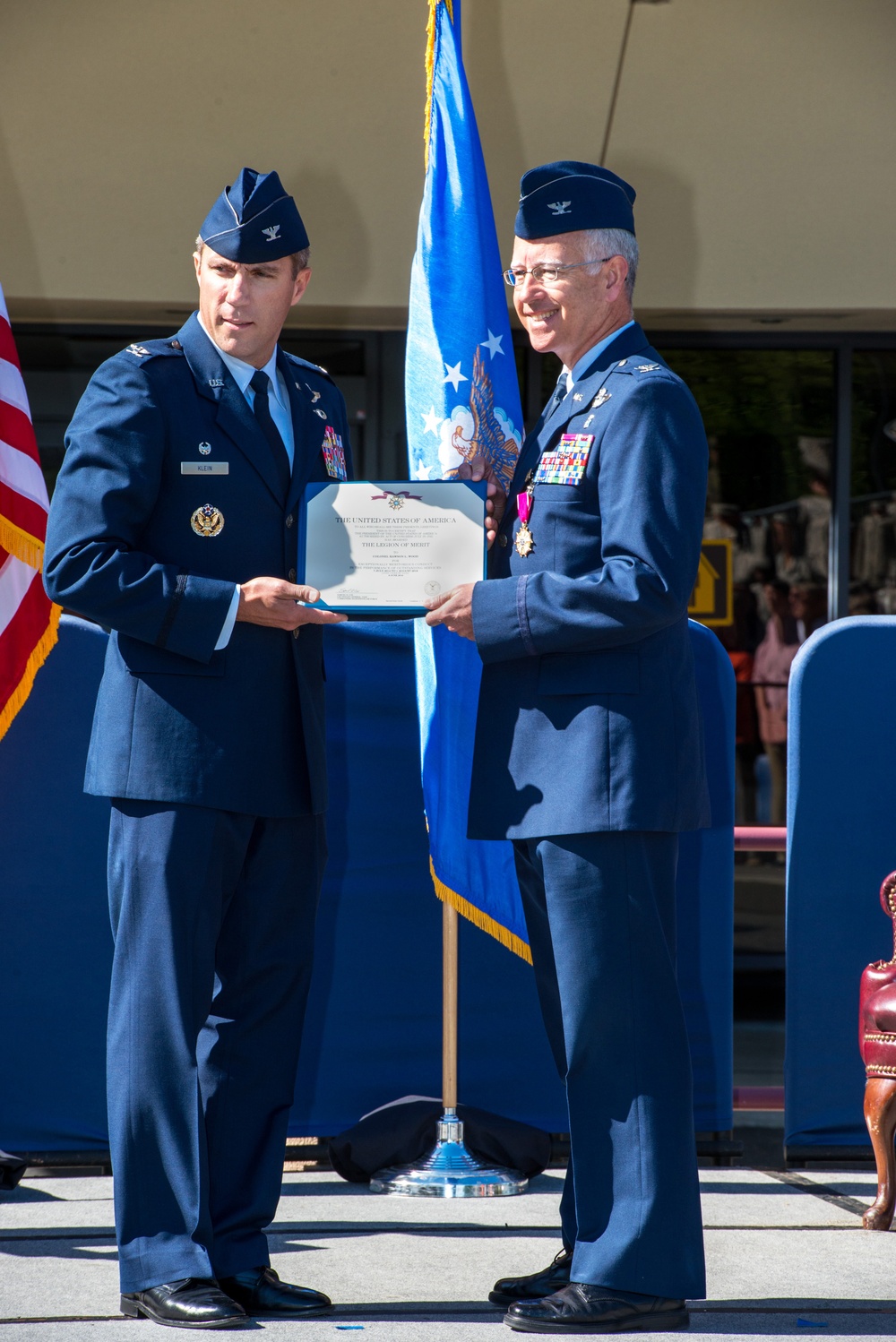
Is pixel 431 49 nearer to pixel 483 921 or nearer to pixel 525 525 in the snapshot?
pixel 525 525

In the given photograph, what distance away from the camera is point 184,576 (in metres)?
2.26

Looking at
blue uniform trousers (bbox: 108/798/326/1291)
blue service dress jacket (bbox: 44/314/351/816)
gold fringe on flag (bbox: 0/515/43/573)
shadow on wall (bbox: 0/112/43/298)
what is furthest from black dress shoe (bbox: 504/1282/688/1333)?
shadow on wall (bbox: 0/112/43/298)

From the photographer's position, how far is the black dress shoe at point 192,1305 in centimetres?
218

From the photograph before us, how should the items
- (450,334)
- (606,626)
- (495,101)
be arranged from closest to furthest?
(606,626) → (450,334) → (495,101)

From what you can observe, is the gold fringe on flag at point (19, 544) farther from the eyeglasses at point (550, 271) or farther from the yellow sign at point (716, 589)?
the yellow sign at point (716, 589)

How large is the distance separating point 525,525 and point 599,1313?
117 centimetres

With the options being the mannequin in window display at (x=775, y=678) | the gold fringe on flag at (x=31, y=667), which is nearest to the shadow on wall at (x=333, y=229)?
the mannequin in window display at (x=775, y=678)

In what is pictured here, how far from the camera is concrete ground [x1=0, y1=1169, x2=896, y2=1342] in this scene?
89.3 inches

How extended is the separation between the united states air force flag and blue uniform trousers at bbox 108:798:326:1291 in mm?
837

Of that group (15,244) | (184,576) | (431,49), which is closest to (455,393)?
(431,49)

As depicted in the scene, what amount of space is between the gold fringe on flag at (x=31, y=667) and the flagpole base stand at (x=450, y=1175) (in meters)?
1.27

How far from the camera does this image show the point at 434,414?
11.1 feet

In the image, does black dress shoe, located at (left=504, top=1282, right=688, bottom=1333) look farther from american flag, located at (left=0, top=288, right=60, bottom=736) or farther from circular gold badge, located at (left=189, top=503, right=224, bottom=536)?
american flag, located at (left=0, top=288, right=60, bottom=736)

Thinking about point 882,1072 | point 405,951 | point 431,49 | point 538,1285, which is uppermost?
point 431,49
